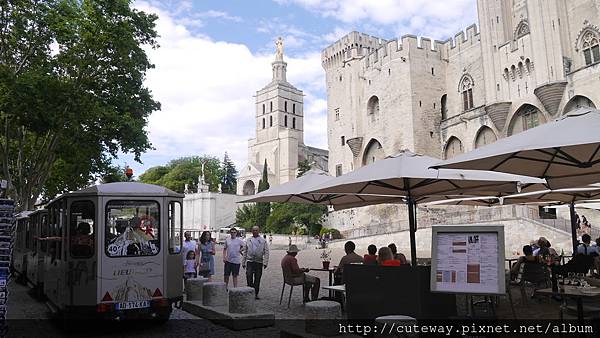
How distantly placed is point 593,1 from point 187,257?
91.7ft

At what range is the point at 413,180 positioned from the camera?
838 cm

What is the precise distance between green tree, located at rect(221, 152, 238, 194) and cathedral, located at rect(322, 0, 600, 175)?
48055 millimetres

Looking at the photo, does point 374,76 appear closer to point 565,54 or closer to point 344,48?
point 344,48

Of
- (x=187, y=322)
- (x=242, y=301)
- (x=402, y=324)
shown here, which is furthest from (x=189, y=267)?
(x=402, y=324)

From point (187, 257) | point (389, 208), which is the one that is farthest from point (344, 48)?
point (187, 257)

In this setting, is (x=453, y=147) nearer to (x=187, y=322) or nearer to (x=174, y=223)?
(x=187, y=322)

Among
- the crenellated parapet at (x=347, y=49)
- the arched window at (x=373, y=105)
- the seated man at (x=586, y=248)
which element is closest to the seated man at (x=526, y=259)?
the seated man at (x=586, y=248)

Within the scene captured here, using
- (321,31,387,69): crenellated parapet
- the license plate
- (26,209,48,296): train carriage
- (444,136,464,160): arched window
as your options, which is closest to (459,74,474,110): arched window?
(444,136,464,160): arched window

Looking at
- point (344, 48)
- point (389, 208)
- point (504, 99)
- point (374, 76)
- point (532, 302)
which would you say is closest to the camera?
point (532, 302)

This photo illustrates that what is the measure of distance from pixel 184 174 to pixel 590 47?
220ft

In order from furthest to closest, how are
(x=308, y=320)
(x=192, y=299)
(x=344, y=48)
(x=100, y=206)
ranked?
(x=344, y=48), (x=192, y=299), (x=100, y=206), (x=308, y=320)

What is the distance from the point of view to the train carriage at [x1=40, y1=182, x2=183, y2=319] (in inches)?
300

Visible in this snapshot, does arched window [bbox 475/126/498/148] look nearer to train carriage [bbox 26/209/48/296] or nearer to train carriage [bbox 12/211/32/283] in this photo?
train carriage [bbox 12/211/32/283]

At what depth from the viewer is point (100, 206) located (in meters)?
7.82
